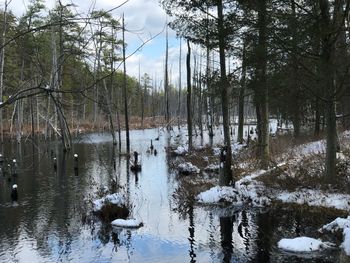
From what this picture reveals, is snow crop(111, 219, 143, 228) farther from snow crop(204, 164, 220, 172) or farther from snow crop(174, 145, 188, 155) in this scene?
snow crop(174, 145, 188, 155)

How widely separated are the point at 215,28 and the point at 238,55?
55.6 inches

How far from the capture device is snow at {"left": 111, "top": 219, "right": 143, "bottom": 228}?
11156mm

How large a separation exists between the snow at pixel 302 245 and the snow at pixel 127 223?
150 inches

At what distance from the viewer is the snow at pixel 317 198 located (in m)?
11.2

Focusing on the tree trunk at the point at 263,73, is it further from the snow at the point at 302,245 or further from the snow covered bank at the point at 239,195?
the snow at the point at 302,245

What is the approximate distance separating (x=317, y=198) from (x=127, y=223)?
5.05 meters

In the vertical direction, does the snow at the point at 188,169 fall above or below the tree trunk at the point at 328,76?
below

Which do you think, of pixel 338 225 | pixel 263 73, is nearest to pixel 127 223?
pixel 338 225

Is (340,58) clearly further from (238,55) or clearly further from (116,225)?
(116,225)

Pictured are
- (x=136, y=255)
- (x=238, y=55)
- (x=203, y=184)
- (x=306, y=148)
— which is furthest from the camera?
(x=306, y=148)

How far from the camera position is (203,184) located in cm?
1529

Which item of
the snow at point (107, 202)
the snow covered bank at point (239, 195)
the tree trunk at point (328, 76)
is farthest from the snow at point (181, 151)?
the tree trunk at point (328, 76)

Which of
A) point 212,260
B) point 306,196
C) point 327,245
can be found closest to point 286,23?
point 306,196

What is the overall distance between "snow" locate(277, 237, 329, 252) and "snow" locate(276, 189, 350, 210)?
8.39 feet
